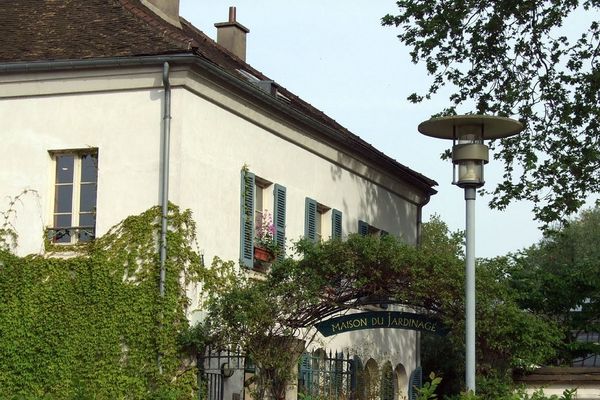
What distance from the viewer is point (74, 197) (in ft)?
71.6

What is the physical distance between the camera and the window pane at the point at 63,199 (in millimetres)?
21875

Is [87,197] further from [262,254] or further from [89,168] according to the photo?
[262,254]

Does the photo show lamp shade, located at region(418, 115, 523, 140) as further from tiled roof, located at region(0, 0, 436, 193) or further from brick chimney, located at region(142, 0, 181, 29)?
brick chimney, located at region(142, 0, 181, 29)

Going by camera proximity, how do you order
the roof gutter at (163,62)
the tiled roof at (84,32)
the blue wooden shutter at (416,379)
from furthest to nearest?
the blue wooden shutter at (416,379)
the tiled roof at (84,32)
the roof gutter at (163,62)

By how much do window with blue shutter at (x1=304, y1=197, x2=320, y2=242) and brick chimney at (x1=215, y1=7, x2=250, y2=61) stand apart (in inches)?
276

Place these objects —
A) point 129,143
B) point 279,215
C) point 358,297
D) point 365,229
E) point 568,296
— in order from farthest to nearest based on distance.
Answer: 1. point 568,296
2. point 365,229
3. point 279,215
4. point 129,143
5. point 358,297

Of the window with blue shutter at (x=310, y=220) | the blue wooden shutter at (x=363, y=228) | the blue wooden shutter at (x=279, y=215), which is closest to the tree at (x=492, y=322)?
the blue wooden shutter at (x=279, y=215)

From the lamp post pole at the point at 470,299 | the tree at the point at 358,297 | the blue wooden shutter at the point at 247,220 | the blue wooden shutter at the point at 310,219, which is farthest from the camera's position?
the blue wooden shutter at the point at 310,219

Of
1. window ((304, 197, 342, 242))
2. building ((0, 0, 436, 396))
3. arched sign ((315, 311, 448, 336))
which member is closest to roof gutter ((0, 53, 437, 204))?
building ((0, 0, 436, 396))

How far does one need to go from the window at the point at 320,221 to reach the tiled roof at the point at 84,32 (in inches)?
164

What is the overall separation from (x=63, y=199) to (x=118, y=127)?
1.56 meters

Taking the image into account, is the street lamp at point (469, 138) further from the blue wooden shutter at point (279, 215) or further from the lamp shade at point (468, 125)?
the blue wooden shutter at point (279, 215)

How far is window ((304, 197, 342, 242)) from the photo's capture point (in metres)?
26.0

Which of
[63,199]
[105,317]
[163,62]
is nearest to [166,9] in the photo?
[163,62]
